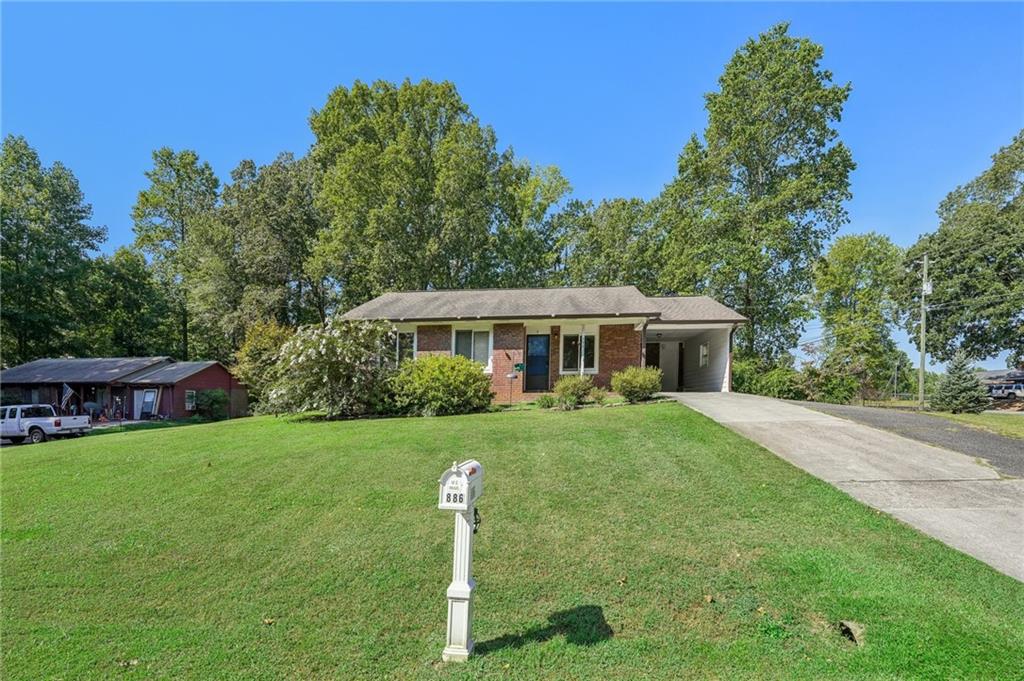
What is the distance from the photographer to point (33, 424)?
18.6 meters

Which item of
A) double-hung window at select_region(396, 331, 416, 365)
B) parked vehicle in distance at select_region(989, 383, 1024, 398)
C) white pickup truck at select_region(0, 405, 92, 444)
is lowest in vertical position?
white pickup truck at select_region(0, 405, 92, 444)

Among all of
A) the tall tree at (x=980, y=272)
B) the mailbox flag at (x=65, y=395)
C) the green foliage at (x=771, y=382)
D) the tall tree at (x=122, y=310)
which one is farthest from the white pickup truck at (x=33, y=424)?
the tall tree at (x=980, y=272)

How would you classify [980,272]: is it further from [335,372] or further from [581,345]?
[335,372]

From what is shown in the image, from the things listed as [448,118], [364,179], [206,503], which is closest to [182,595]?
[206,503]

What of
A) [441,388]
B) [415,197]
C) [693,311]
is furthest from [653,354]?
[415,197]

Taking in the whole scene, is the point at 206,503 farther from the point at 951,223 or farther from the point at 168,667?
the point at 951,223

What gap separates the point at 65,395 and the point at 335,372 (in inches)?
1037

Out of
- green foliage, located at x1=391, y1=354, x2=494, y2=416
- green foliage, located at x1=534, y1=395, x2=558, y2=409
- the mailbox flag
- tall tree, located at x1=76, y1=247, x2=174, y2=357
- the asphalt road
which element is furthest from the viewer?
tall tree, located at x1=76, y1=247, x2=174, y2=357

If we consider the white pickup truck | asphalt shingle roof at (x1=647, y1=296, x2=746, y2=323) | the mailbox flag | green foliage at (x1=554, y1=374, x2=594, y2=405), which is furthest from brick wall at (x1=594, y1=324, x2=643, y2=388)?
the mailbox flag

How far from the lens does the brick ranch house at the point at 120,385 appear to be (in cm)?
2673

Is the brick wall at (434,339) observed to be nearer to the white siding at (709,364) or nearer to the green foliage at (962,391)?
the white siding at (709,364)

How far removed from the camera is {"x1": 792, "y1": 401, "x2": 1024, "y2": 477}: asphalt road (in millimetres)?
7805

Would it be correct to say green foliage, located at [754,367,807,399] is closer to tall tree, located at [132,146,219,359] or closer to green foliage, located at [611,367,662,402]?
green foliage, located at [611,367,662,402]

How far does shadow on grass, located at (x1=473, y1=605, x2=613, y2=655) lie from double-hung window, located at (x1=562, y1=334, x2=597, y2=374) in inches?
503
